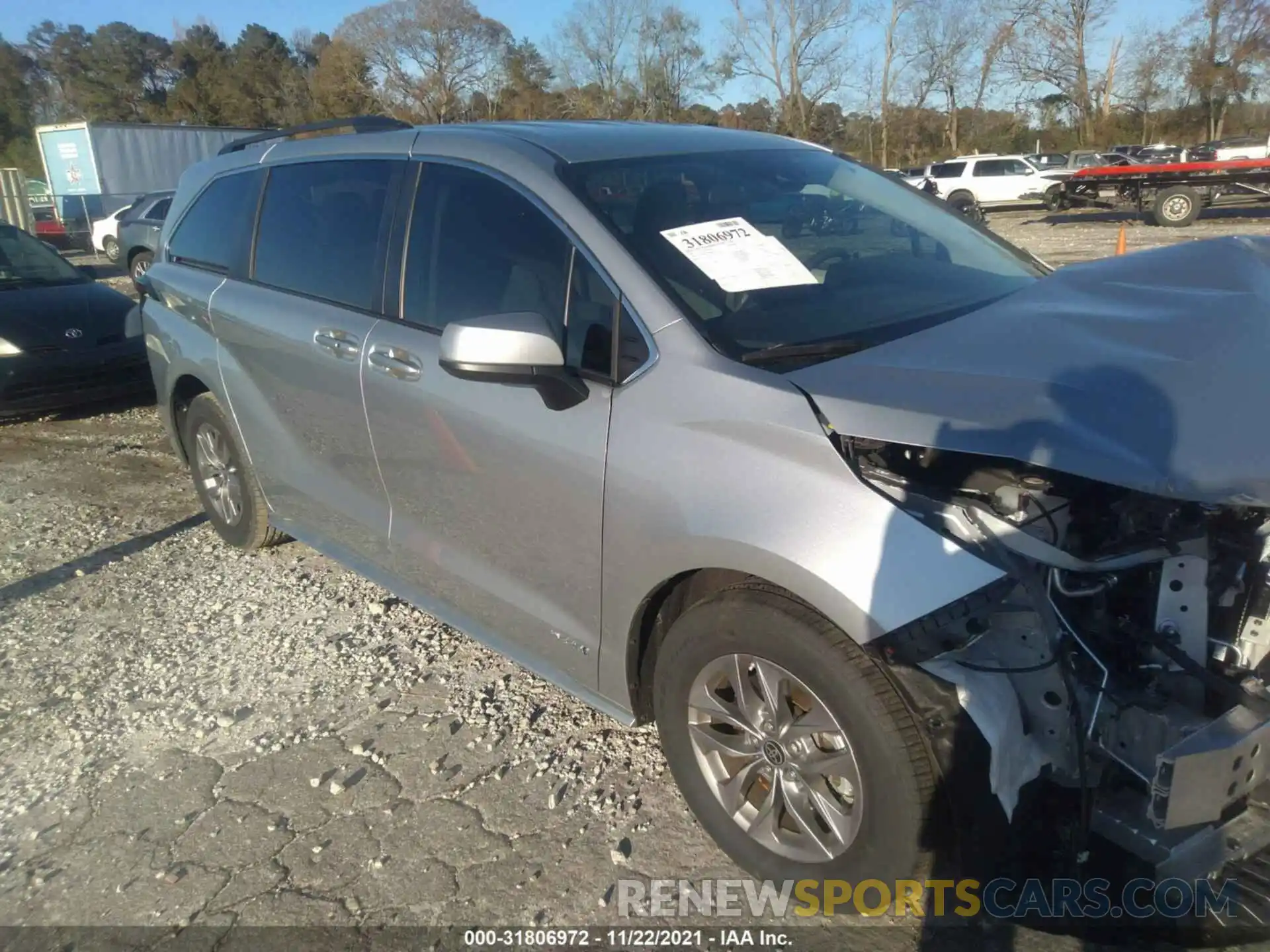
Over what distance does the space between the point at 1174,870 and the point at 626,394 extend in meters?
1.63

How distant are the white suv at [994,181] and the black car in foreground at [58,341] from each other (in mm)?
25466

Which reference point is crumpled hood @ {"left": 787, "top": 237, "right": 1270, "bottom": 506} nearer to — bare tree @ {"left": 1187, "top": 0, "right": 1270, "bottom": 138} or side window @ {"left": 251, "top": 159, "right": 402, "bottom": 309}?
side window @ {"left": 251, "top": 159, "right": 402, "bottom": 309}

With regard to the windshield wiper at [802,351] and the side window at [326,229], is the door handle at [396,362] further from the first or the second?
the windshield wiper at [802,351]

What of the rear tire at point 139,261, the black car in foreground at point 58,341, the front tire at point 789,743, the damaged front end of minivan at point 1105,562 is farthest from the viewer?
the rear tire at point 139,261

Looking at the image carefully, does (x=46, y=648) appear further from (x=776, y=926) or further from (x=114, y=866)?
(x=776, y=926)

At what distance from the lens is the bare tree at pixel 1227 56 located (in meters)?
47.5

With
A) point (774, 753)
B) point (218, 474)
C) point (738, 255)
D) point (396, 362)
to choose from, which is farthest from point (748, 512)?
point (218, 474)

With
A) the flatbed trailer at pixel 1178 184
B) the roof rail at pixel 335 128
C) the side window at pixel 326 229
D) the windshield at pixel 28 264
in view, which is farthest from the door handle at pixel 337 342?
the flatbed trailer at pixel 1178 184

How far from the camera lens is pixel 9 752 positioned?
3.38 m

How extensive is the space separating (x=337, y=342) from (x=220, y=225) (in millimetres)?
1486

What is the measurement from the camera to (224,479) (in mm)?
4797

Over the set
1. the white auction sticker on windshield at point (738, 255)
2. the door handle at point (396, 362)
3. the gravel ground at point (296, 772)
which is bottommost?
the gravel ground at point (296, 772)

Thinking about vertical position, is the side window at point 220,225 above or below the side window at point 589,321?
above

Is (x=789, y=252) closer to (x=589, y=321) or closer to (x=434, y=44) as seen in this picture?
(x=589, y=321)
